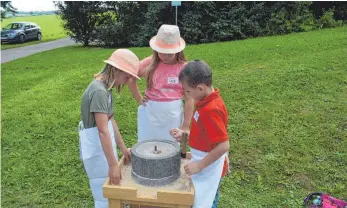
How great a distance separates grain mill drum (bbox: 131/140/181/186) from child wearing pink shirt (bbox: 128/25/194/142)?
707 millimetres


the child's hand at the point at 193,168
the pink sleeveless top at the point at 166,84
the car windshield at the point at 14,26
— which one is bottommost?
the car windshield at the point at 14,26

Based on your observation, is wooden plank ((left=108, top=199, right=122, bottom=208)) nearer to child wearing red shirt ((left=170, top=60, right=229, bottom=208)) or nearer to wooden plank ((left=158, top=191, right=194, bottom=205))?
wooden plank ((left=158, top=191, right=194, bottom=205))

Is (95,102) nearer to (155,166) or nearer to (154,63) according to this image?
(155,166)

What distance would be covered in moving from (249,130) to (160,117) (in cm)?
212

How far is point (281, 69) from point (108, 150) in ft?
17.3

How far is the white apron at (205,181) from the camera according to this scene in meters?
2.03

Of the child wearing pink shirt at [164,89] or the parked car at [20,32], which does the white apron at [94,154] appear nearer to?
the child wearing pink shirt at [164,89]

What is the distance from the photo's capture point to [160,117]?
2.87m

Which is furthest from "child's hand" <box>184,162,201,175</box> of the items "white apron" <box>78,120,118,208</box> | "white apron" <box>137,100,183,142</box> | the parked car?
the parked car

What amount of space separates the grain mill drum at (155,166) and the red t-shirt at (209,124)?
167mm

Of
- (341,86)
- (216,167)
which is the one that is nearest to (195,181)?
(216,167)

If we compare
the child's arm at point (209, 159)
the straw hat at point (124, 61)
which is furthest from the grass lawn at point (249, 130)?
the straw hat at point (124, 61)

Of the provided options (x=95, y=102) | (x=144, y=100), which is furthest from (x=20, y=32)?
(x=95, y=102)

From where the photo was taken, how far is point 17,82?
826 centimetres
